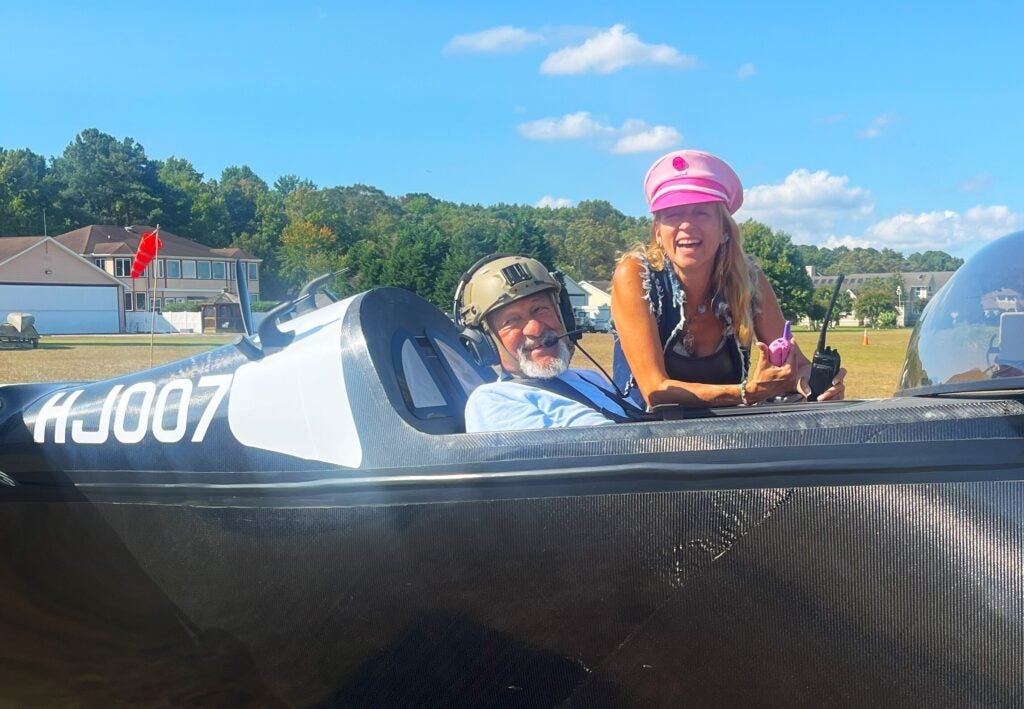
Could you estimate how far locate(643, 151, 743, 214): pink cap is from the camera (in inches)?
103

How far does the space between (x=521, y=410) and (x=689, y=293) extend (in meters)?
0.92

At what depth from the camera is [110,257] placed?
136 ft

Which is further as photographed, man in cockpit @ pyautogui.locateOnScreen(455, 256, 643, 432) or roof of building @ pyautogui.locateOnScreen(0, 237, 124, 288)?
roof of building @ pyautogui.locateOnScreen(0, 237, 124, 288)

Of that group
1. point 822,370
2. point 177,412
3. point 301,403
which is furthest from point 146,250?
point 822,370

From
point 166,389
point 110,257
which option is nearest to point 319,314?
point 166,389

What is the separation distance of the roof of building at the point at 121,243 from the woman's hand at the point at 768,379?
33366 millimetres

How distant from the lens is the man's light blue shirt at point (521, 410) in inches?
80.5

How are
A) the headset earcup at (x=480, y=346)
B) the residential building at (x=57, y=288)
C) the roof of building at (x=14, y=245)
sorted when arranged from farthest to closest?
the roof of building at (x=14, y=245)
the residential building at (x=57, y=288)
the headset earcup at (x=480, y=346)

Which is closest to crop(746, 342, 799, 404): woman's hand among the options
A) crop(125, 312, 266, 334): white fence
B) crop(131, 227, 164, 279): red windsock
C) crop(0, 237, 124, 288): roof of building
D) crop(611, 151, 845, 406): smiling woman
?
crop(611, 151, 845, 406): smiling woman

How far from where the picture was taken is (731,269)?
2.77m

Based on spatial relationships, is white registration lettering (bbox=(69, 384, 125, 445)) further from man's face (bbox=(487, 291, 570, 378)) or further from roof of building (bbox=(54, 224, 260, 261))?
roof of building (bbox=(54, 224, 260, 261))

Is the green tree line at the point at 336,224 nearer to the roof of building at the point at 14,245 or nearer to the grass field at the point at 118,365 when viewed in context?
the roof of building at the point at 14,245

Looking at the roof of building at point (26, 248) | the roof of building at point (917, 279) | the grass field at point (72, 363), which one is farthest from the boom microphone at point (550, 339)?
the roof of building at point (26, 248)

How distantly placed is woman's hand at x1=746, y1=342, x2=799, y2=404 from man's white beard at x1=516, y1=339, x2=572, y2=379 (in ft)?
1.67
